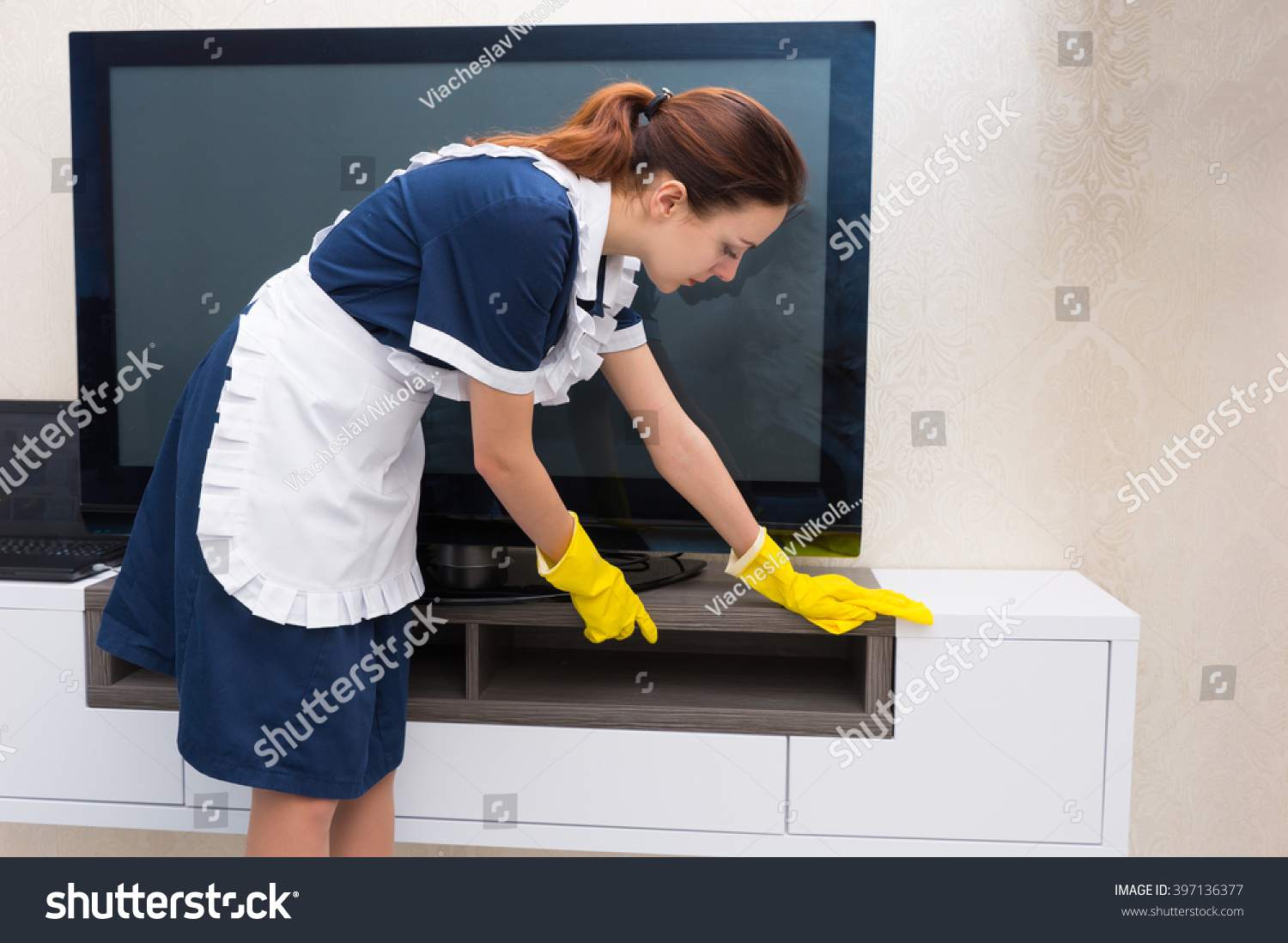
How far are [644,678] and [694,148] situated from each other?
82 centimetres

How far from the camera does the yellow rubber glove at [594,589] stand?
1.25 meters

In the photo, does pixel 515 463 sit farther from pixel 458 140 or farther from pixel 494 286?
pixel 458 140

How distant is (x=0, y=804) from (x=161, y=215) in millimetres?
979

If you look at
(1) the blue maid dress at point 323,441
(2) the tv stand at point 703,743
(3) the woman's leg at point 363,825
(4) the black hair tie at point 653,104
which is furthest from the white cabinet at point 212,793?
(4) the black hair tie at point 653,104

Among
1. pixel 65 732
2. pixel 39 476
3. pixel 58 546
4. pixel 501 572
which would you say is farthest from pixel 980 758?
pixel 39 476

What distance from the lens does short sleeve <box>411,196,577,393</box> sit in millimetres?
973

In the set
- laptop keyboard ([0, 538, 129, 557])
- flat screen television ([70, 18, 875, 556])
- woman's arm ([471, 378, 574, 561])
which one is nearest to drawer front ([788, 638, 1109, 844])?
flat screen television ([70, 18, 875, 556])

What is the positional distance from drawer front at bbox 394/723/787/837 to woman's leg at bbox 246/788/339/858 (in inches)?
9.9

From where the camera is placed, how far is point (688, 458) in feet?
4.56

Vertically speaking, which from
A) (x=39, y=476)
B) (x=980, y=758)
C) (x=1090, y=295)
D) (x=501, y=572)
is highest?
(x=1090, y=295)

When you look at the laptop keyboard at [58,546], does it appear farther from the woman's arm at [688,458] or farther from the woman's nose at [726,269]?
the woman's nose at [726,269]
